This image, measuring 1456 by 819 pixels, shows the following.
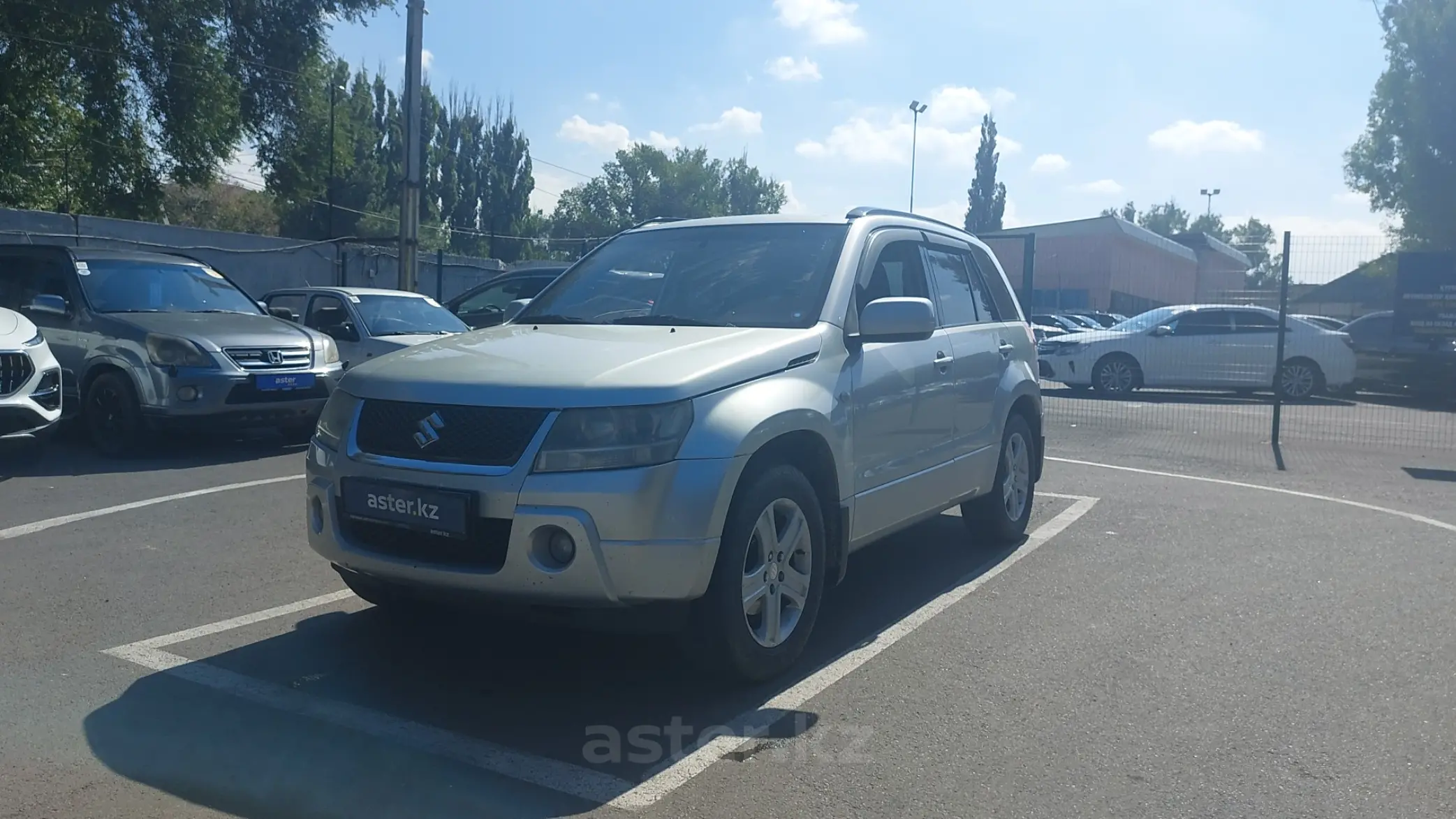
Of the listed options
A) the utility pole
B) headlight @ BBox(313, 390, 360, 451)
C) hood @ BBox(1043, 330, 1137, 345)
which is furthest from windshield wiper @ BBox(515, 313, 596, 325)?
hood @ BBox(1043, 330, 1137, 345)

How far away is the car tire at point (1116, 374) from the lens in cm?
1925

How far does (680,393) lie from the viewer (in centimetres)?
411

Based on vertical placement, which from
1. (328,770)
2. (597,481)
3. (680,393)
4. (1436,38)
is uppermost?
(1436,38)

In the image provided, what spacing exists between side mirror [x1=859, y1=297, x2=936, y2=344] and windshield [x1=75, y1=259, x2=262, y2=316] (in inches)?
309

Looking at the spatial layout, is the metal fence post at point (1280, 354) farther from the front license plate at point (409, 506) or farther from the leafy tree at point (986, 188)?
the leafy tree at point (986, 188)

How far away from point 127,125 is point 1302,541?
25225mm

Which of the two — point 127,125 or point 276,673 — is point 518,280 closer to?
point 276,673

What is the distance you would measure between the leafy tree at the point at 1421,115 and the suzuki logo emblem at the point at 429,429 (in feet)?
119

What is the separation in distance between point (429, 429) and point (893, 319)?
2000mm

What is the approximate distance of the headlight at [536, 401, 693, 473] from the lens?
402cm

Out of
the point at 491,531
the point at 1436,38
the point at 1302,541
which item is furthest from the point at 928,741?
the point at 1436,38

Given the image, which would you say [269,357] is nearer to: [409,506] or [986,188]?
[409,506]

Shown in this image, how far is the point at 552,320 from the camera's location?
5594 millimetres

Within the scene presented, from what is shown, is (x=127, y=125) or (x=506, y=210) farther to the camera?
(x=506, y=210)
